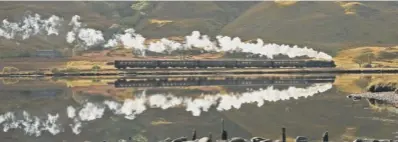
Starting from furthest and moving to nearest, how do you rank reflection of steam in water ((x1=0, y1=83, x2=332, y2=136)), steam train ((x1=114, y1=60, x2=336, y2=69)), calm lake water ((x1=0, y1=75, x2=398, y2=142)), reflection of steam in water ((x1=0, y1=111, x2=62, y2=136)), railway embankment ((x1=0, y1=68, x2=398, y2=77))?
1. steam train ((x1=114, y1=60, x2=336, y2=69))
2. railway embankment ((x1=0, y1=68, x2=398, y2=77))
3. reflection of steam in water ((x1=0, y1=83, x2=332, y2=136))
4. reflection of steam in water ((x1=0, y1=111, x2=62, y2=136))
5. calm lake water ((x1=0, y1=75, x2=398, y2=142))

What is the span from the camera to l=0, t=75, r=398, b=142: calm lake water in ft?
161

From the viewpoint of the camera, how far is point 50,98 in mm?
86750

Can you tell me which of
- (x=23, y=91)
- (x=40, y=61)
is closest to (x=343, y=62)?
(x=40, y=61)

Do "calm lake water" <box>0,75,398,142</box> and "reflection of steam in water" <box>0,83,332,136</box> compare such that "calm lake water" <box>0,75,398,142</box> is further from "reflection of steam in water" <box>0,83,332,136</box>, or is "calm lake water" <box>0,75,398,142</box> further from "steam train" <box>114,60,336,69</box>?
"steam train" <box>114,60,336,69</box>

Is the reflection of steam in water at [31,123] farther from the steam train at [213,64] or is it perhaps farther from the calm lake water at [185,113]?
the steam train at [213,64]

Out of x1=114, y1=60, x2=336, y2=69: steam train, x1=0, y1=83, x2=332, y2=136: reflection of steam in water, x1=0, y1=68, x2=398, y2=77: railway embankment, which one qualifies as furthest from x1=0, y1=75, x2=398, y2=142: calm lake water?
x1=114, y1=60, x2=336, y2=69: steam train

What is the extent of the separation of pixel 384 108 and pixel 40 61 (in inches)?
5815

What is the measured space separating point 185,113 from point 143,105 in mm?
10690

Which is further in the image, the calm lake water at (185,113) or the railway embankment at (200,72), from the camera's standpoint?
the railway embankment at (200,72)

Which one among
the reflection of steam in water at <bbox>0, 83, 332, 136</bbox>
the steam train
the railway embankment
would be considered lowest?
the reflection of steam in water at <bbox>0, 83, 332, 136</bbox>

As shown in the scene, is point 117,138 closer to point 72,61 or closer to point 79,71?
point 79,71

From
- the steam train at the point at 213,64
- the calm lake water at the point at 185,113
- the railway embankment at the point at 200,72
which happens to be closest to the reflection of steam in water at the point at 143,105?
the calm lake water at the point at 185,113

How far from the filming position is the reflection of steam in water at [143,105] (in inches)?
2260

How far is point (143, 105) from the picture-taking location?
243ft
